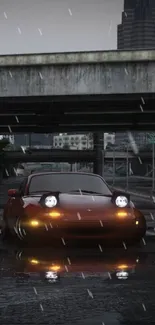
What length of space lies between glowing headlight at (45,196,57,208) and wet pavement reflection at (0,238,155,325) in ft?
2.33

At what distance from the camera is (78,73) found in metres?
20.2

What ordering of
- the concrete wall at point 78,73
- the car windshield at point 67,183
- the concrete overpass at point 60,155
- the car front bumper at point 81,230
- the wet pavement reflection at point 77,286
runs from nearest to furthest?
the wet pavement reflection at point 77,286
the car front bumper at point 81,230
the car windshield at point 67,183
the concrete wall at point 78,73
the concrete overpass at point 60,155

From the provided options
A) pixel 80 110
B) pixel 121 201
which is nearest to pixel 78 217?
pixel 121 201

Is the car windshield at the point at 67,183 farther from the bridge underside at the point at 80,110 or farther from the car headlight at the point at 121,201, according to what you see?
the bridge underside at the point at 80,110

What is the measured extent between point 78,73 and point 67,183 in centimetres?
1100

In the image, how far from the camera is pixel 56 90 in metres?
20.3

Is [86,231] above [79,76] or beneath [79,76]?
beneath

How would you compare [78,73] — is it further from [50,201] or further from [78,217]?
[78,217]

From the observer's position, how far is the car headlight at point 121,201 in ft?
28.5

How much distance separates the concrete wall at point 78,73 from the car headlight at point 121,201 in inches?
453

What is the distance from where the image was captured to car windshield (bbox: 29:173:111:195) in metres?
9.63

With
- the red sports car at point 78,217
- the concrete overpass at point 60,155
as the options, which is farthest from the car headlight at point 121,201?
the concrete overpass at point 60,155

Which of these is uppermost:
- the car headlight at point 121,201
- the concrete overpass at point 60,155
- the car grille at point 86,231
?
the car headlight at point 121,201

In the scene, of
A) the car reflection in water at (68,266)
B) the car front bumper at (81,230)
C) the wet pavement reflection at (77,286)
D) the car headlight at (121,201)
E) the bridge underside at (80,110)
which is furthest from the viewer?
the bridge underside at (80,110)
